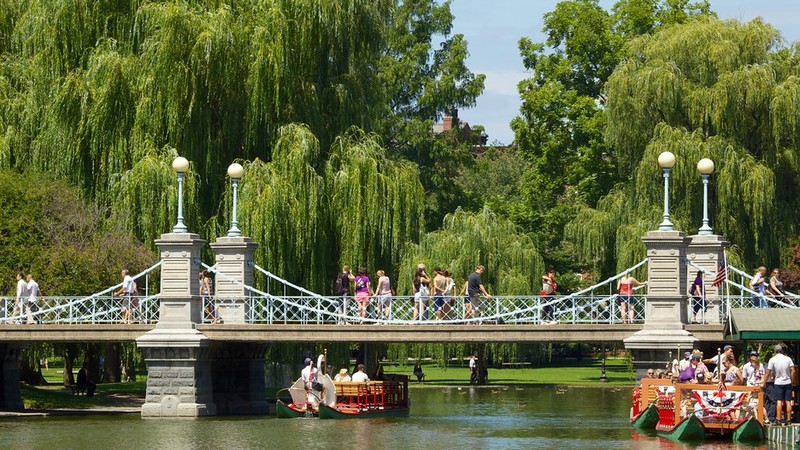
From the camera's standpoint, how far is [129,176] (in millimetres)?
46031

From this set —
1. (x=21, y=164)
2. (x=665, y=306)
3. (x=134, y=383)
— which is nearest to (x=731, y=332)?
(x=665, y=306)

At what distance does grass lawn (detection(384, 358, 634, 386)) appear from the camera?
6988 cm

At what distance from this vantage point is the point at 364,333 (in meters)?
40.9

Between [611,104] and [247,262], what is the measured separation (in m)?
19.6

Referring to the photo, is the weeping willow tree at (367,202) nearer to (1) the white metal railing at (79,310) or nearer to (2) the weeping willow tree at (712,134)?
(1) the white metal railing at (79,310)

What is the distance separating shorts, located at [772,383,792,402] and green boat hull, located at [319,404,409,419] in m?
12.3

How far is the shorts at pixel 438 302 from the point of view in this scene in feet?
135

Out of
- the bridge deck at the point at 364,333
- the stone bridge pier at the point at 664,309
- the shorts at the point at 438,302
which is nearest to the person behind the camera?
the stone bridge pier at the point at 664,309

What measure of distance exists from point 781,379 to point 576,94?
39.5 metres

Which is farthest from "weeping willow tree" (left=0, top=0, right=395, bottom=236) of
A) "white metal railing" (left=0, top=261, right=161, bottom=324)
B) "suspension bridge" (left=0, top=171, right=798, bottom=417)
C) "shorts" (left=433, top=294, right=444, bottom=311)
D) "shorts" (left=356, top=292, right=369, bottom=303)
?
"shorts" (left=433, top=294, right=444, bottom=311)

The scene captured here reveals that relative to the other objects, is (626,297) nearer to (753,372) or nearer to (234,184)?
(753,372)

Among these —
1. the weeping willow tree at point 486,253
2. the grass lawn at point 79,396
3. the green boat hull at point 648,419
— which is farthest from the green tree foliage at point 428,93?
the green boat hull at point 648,419

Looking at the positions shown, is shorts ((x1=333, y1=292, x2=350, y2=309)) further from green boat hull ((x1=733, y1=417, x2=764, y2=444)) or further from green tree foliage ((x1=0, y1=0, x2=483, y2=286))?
green boat hull ((x1=733, y1=417, x2=764, y2=444))

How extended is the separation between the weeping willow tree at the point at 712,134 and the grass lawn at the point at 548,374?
1156 centimetres
